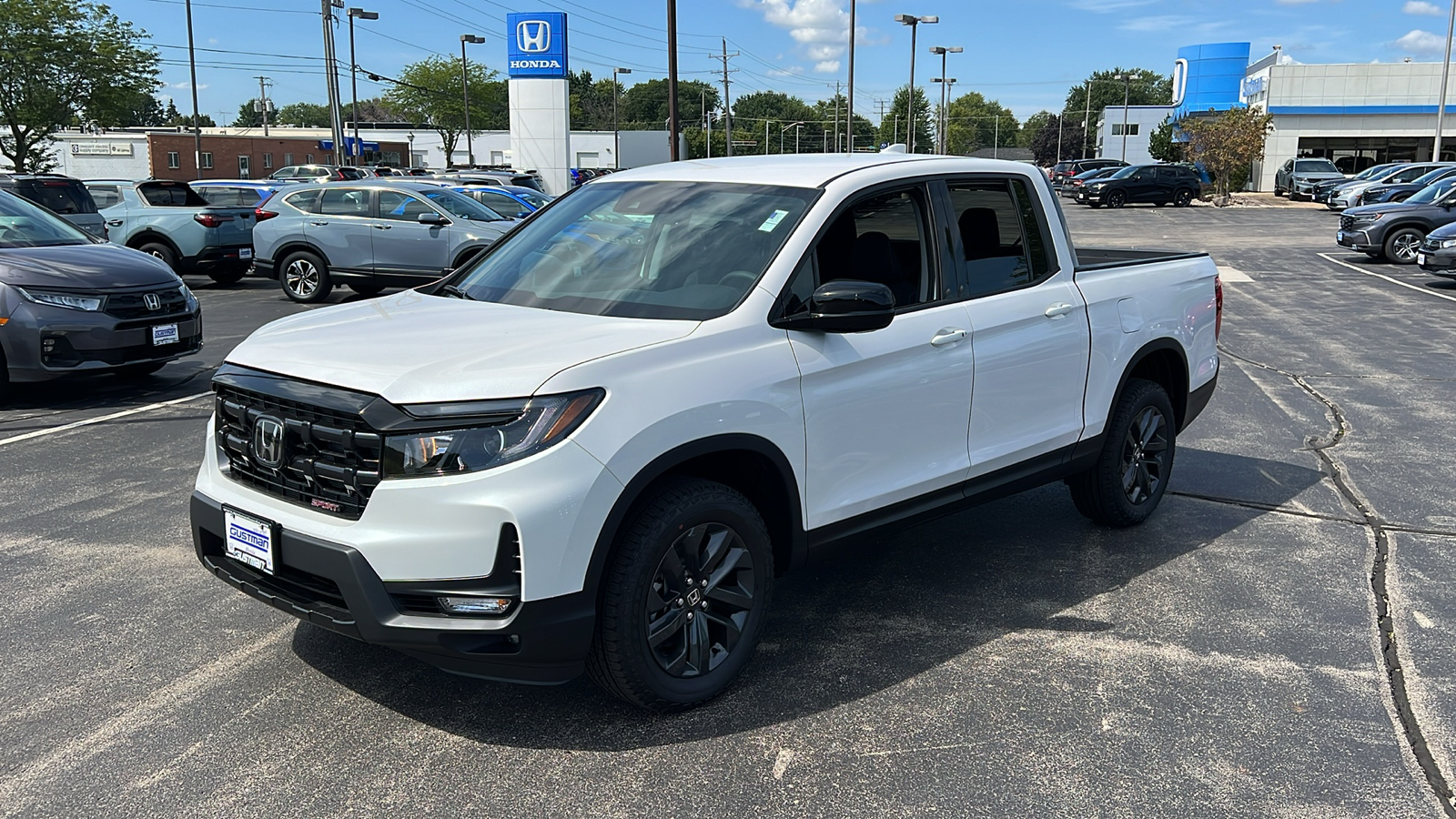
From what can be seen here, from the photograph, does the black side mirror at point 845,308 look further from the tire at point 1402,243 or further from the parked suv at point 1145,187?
the parked suv at point 1145,187

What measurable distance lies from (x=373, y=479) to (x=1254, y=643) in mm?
3319

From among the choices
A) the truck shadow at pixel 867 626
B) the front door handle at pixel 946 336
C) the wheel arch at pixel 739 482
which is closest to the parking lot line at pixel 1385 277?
the truck shadow at pixel 867 626

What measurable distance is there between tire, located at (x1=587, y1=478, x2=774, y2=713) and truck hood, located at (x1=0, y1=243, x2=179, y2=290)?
6716 mm

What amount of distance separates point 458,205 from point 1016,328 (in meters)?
13.0

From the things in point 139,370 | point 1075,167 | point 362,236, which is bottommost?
point 139,370

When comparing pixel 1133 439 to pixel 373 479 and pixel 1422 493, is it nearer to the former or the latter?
pixel 1422 493

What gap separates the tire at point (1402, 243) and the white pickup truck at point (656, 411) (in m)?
19.8

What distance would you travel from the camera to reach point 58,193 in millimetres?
16766

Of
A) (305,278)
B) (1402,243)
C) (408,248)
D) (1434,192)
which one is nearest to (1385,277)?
(1402,243)

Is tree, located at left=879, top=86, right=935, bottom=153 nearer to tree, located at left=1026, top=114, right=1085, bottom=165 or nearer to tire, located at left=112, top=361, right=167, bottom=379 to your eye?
tree, located at left=1026, top=114, right=1085, bottom=165

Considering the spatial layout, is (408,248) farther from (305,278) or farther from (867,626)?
(867,626)

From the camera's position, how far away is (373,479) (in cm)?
329

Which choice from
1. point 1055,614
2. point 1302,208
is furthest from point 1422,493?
point 1302,208

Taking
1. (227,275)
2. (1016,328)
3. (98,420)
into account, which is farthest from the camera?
(227,275)
